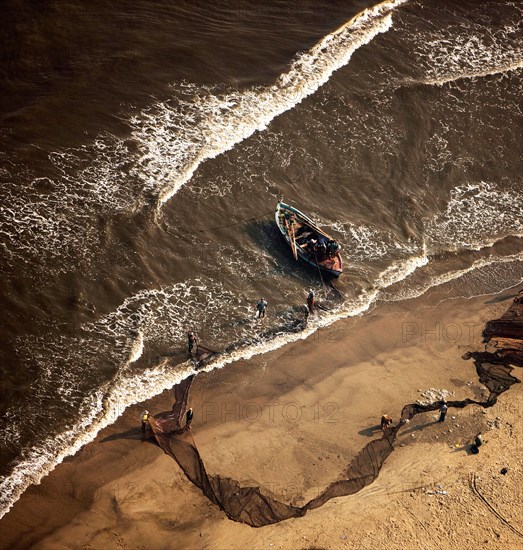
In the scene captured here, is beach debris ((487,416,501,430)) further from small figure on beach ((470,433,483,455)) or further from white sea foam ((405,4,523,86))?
white sea foam ((405,4,523,86))

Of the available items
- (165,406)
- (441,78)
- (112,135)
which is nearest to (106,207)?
(112,135)

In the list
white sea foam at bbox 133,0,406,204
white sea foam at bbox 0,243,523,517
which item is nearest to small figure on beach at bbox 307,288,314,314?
white sea foam at bbox 0,243,523,517

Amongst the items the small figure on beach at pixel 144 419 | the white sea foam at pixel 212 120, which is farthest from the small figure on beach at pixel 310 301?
the white sea foam at pixel 212 120

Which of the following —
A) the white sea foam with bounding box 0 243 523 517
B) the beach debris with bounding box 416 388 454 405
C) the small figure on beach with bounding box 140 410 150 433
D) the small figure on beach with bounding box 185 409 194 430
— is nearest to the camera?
the white sea foam with bounding box 0 243 523 517

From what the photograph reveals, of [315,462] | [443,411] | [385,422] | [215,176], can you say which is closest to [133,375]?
[315,462]

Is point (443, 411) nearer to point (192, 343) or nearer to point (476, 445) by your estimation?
point (476, 445)

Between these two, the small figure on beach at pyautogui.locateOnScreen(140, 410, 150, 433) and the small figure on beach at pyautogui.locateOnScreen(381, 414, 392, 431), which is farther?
the small figure on beach at pyautogui.locateOnScreen(381, 414, 392, 431)

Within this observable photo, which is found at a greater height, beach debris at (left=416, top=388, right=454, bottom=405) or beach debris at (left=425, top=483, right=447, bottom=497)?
→ beach debris at (left=416, top=388, right=454, bottom=405)
